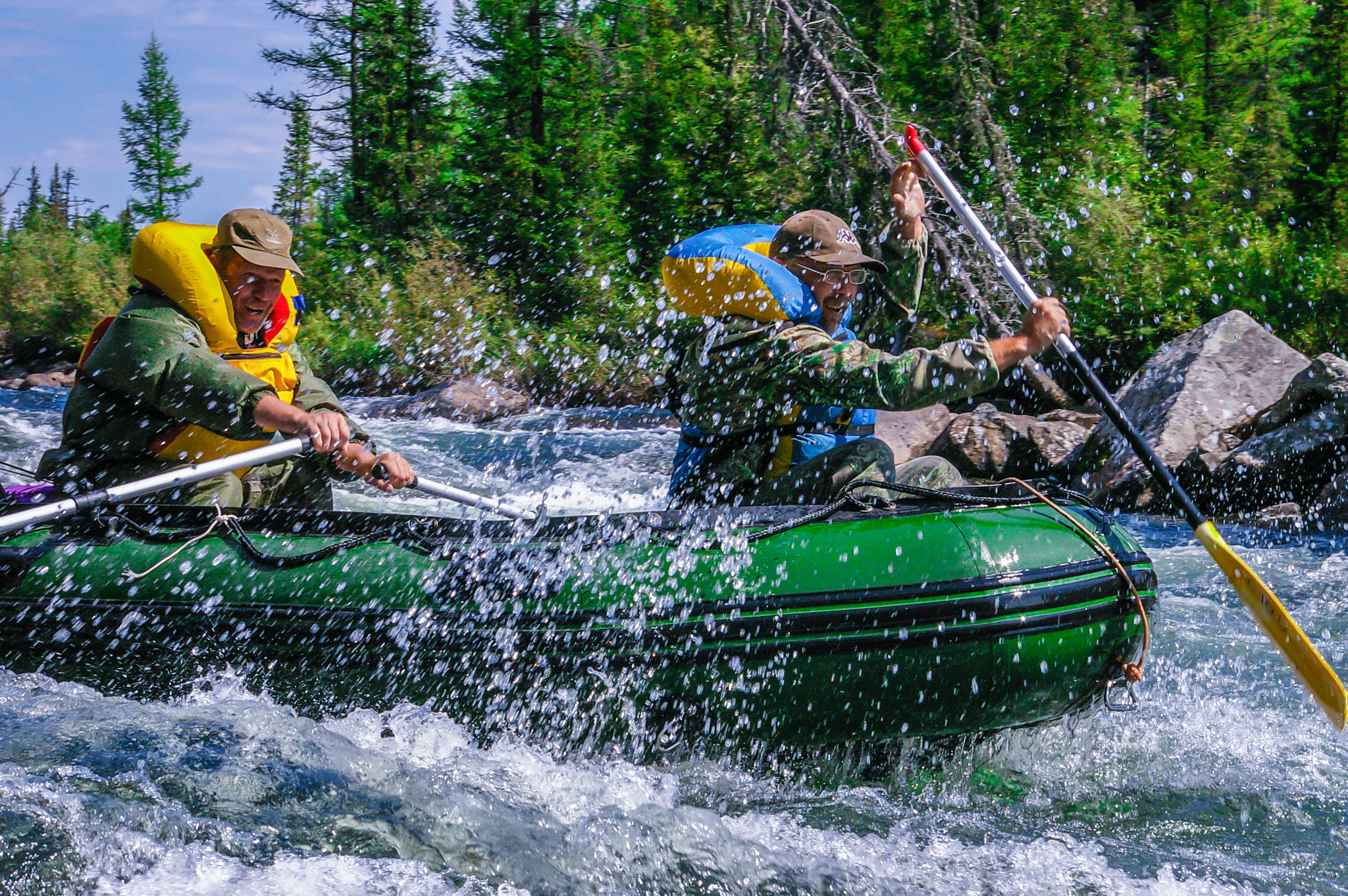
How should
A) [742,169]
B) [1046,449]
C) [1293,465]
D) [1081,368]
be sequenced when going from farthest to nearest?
[742,169] → [1046,449] → [1293,465] → [1081,368]

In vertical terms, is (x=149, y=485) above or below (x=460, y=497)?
above

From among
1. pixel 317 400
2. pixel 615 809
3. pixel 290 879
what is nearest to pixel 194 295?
pixel 317 400

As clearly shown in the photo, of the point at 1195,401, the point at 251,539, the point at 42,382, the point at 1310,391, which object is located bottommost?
the point at 42,382

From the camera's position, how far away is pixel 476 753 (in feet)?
10.4

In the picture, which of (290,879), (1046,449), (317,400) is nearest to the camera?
(290,879)

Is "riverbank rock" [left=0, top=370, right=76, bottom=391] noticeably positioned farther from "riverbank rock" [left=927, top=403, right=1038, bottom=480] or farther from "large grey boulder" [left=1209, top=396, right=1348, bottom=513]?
"large grey boulder" [left=1209, top=396, right=1348, bottom=513]

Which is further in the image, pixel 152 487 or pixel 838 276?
pixel 838 276

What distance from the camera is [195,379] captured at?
3434 mm

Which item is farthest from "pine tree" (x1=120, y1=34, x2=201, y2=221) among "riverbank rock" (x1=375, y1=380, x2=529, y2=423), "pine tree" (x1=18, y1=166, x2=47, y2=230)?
"riverbank rock" (x1=375, y1=380, x2=529, y2=423)

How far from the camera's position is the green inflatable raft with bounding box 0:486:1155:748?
297 cm

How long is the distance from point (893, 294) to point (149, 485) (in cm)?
279

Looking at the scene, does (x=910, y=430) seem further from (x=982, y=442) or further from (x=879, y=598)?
(x=879, y=598)

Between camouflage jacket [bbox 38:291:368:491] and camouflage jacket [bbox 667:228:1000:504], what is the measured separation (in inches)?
58.6

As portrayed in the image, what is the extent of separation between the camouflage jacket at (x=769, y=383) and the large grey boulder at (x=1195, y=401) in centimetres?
486
